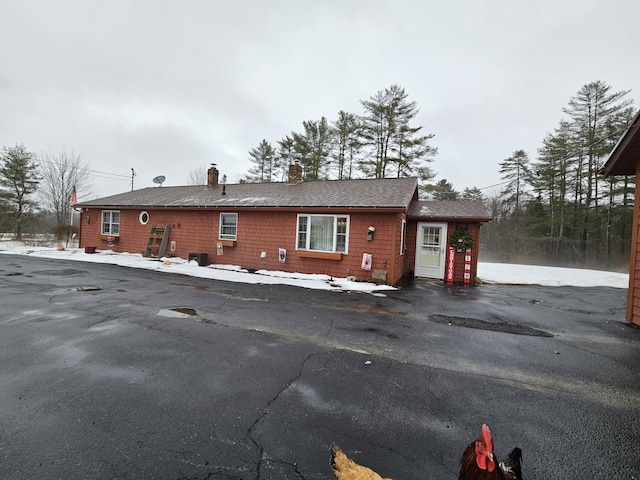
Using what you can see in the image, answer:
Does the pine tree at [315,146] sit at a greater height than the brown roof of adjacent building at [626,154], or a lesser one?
greater

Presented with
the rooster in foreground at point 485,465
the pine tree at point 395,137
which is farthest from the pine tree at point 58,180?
the rooster in foreground at point 485,465

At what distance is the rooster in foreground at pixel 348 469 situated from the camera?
165cm

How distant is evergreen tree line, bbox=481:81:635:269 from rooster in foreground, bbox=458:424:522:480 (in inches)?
920

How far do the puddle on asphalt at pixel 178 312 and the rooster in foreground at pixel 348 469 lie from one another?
4.07 metres

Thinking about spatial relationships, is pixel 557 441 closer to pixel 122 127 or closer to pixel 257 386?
pixel 257 386

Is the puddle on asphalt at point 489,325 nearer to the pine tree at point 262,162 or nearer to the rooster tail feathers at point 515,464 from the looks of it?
the rooster tail feathers at point 515,464

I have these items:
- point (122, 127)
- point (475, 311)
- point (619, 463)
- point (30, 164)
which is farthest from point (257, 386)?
point (122, 127)

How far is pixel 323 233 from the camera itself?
396 inches

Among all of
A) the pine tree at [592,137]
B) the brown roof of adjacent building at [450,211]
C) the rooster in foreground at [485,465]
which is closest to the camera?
the rooster in foreground at [485,465]

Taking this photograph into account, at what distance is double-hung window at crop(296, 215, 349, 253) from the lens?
9.75 metres

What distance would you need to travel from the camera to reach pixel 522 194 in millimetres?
24016

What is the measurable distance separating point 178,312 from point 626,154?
956cm

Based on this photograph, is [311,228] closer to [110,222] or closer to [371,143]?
[110,222]

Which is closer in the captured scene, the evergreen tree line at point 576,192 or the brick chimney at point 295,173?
the brick chimney at point 295,173
